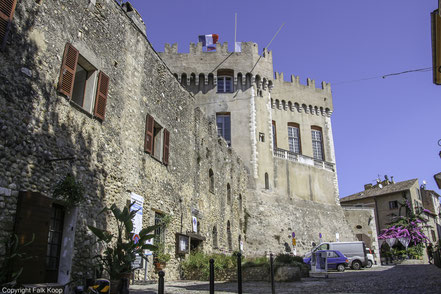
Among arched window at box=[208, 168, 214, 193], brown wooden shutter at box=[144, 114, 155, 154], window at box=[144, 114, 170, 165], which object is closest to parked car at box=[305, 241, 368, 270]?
arched window at box=[208, 168, 214, 193]

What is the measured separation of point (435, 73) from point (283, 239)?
1656cm

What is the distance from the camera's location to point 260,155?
26891mm

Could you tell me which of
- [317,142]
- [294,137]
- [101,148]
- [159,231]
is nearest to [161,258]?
[159,231]

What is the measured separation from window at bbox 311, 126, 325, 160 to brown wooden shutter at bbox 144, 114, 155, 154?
24.8 metres

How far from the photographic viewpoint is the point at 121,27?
1169cm

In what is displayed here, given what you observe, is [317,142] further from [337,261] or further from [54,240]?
[54,240]

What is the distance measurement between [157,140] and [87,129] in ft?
13.7

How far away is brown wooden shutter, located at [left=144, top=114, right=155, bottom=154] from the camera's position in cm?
1250

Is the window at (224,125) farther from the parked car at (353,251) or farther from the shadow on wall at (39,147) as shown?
the shadow on wall at (39,147)

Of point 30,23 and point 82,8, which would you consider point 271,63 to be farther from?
point 30,23

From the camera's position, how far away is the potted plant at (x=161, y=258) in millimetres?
12260

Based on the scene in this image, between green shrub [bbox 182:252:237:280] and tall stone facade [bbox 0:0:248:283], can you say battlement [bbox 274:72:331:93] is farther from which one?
green shrub [bbox 182:252:237:280]

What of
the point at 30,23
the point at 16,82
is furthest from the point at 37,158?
the point at 30,23

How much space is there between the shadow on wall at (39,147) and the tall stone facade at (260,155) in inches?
614
